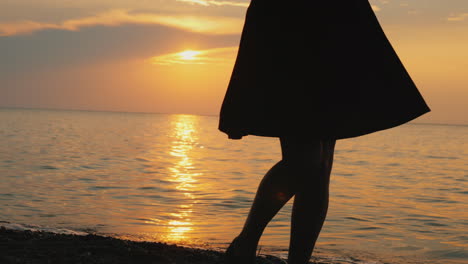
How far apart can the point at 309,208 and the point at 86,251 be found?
1491 mm

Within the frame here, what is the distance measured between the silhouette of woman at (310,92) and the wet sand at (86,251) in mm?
1121

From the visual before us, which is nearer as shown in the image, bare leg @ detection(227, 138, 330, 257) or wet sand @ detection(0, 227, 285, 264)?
bare leg @ detection(227, 138, 330, 257)

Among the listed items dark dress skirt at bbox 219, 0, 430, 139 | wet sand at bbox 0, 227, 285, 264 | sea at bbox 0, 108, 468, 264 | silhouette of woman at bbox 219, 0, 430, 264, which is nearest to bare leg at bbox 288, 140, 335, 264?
silhouette of woman at bbox 219, 0, 430, 264

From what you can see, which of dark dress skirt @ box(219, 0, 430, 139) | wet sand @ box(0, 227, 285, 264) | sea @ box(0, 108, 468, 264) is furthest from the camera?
sea @ box(0, 108, 468, 264)

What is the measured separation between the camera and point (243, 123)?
2.28 m

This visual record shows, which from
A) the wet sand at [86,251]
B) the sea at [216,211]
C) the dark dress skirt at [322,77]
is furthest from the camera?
the sea at [216,211]

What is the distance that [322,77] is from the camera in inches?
85.0

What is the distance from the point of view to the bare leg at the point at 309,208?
223 centimetres

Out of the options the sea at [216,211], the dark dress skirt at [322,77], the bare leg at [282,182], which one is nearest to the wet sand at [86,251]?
the bare leg at [282,182]

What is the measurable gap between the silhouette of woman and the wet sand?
1.12m

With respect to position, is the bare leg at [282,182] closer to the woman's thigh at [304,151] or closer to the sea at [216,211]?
the woman's thigh at [304,151]

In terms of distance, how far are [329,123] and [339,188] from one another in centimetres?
1090

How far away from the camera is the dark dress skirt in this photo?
7.08 feet

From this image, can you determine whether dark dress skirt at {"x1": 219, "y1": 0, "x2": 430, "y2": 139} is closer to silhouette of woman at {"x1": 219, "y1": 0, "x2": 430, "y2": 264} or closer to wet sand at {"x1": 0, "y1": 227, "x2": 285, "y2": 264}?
silhouette of woman at {"x1": 219, "y1": 0, "x2": 430, "y2": 264}
